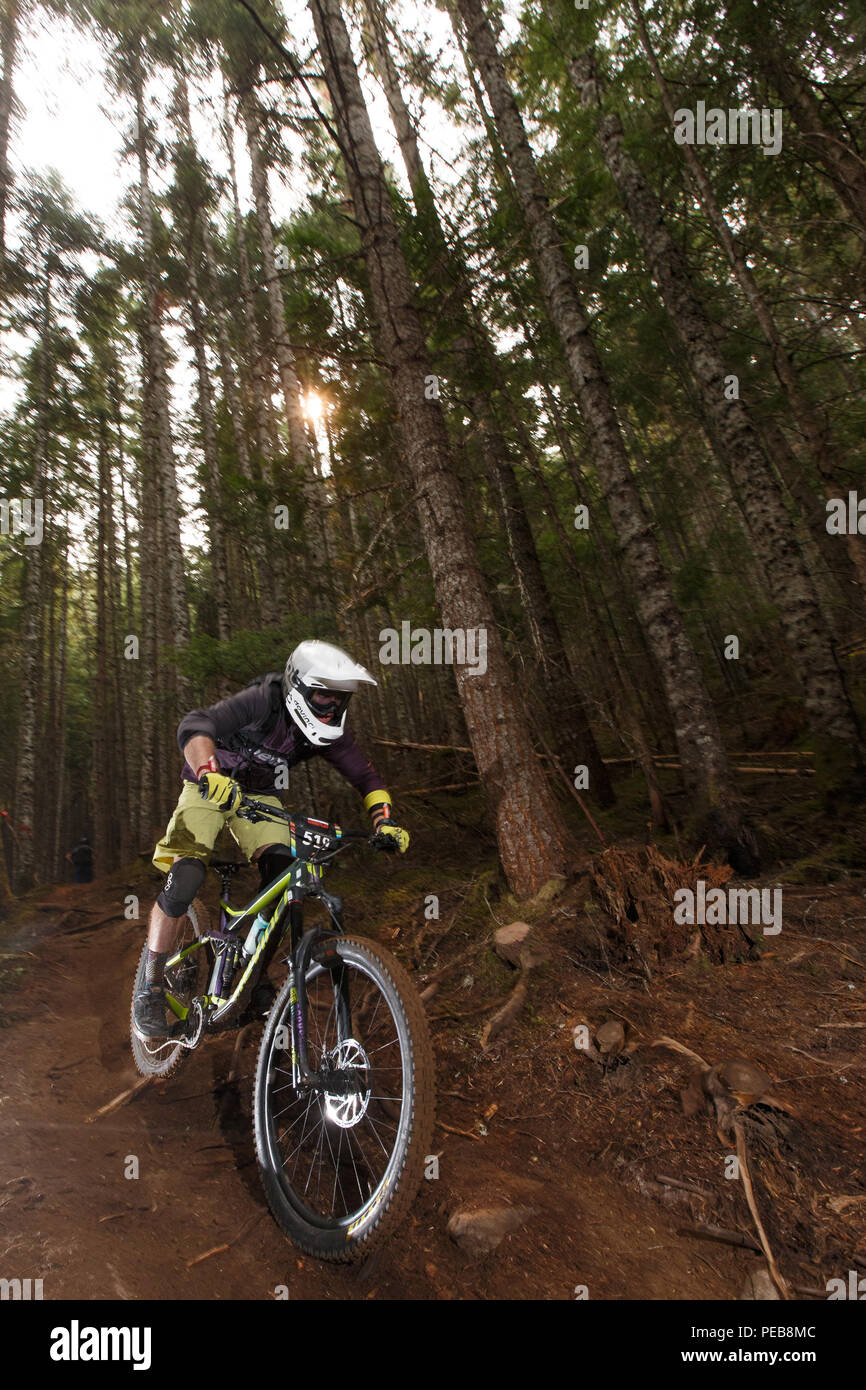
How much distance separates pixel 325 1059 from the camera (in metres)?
2.79

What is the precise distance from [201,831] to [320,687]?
126 centimetres

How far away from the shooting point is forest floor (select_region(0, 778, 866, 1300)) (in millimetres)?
2213

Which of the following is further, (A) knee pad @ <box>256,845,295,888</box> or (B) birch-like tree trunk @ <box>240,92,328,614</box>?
(B) birch-like tree trunk @ <box>240,92,328,614</box>

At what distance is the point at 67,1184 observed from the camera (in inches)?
111

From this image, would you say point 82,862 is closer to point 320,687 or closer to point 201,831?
point 201,831

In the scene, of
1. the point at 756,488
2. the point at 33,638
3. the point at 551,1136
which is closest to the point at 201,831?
the point at 551,1136

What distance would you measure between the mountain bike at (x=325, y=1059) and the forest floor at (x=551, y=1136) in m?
0.23

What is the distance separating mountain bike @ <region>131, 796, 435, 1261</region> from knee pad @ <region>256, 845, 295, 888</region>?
0.24m

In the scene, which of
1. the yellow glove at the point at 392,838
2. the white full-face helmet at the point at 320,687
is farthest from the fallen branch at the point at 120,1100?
the white full-face helmet at the point at 320,687

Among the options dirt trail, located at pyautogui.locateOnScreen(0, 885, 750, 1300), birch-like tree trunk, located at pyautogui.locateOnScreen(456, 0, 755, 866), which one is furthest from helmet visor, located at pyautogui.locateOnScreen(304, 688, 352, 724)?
birch-like tree trunk, located at pyautogui.locateOnScreen(456, 0, 755, 866)

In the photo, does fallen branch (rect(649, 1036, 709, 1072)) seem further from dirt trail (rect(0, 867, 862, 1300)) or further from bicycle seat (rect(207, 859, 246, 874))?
bicycle seat (rect(207, 859, 246, 874))

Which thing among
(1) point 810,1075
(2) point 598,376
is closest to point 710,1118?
(1) point 810,1075

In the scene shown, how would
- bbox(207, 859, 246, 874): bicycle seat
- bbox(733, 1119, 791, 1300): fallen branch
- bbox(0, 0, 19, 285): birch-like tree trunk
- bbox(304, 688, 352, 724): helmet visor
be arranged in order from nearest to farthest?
1. bbox(733, 1119, 791, 1300): fallen branch
2. bbox(304, 688, 352, 724): helmet visor
3. bbox(207, 859, 246, 874): bicycle seat
4. bbox(0, 0, 19, 285): birch-like tree trunk

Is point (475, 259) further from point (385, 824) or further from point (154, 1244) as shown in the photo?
point (154, 1244)
